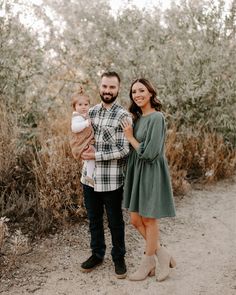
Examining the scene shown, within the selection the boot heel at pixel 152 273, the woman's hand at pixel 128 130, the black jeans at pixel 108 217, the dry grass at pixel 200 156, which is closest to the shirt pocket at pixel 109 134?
the woman's hand at pixel 128 130

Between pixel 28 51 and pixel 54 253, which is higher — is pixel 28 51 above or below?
above

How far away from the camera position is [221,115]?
7.25 meters

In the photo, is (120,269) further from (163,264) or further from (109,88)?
(109,88)

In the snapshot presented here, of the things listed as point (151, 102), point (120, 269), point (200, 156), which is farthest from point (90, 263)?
point (200, 156)

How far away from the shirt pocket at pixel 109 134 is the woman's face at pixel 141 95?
29 cm

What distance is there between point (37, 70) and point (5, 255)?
363 centimetres

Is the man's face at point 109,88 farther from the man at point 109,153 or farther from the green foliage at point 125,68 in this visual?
the green foliage at point 125,68

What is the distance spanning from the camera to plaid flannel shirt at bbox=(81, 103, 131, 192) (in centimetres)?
362

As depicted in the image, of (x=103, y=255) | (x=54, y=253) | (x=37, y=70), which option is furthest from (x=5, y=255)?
(x=37, y=70)

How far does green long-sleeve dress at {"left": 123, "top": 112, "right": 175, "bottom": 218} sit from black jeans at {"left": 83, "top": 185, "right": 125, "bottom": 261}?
131mm

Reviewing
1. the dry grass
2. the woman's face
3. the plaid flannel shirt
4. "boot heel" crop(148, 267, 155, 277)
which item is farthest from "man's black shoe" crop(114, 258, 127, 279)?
the dry grass

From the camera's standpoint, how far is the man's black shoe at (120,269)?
12.7ft

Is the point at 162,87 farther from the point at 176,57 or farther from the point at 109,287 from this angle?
the point at 109,287

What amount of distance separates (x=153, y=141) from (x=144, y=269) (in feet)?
3.79
